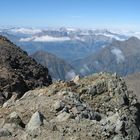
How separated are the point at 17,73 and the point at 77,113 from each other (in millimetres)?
17339

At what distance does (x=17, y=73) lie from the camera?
3288 cm

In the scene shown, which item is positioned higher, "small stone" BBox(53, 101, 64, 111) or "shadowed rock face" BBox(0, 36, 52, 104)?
"small stone" BBox(53, 101, 64, 111)

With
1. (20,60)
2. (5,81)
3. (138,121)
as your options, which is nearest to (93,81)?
(138,121)

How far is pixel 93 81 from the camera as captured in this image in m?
19.2

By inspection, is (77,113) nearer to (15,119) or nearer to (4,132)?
(15,119)

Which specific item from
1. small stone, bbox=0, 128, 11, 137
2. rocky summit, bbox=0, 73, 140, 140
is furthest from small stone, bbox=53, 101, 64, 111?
small stone, bbox=0, 128, 11, 137

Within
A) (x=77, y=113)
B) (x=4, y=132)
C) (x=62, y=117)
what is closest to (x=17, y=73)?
(x=77, y=113)

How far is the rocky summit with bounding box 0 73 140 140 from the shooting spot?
14.3 m

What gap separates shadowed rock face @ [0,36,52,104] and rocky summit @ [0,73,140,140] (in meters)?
9.96

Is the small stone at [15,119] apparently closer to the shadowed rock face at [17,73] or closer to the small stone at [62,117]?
the small stone at [62,117]

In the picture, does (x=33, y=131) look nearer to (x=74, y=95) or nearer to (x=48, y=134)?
(x=48, y=134)

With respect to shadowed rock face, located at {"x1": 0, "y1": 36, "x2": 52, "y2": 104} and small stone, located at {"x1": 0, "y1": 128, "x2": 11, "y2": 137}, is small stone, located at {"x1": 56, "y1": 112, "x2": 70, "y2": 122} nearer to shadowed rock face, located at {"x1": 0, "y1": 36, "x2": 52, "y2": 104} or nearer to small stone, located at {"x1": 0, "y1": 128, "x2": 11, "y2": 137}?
small stone, located at {"x1": 0, "y1": 128, "x2": 11, "y2": 137}

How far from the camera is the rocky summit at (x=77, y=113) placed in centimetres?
1434

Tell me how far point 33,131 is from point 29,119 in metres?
1.37
